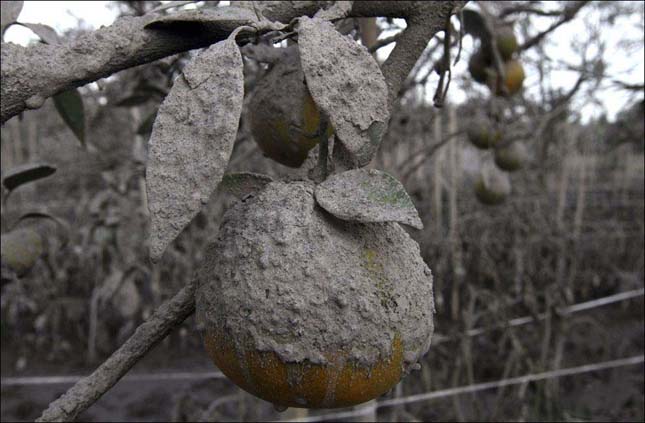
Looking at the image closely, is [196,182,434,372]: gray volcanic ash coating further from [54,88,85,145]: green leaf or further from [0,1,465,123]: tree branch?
[54,88,85,145]: green leaf

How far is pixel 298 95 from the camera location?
598 mm

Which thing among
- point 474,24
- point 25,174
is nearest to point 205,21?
point 25,174

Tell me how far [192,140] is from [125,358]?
0.19 meters

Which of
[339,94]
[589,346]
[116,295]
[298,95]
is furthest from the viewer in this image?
[589,346]

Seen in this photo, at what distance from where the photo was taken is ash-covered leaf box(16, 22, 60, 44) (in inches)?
21.0

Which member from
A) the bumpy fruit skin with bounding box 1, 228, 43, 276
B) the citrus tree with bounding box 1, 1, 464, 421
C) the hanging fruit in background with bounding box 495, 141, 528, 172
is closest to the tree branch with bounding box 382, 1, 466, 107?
the citrus tree with bounding box 1, 1, 464, 421

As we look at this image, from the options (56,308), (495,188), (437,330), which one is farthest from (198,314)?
(56,308)

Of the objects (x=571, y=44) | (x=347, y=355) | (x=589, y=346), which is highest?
(x=571, y=44)

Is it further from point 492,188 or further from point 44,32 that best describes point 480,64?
point 44,32

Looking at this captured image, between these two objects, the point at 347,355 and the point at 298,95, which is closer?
the point at 347,355

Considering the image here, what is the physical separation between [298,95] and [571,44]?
3194 millimetres

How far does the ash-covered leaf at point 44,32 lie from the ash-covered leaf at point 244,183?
23cm

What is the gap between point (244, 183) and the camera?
0.44m

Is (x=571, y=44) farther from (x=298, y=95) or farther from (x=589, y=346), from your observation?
(x=298, y=95)
